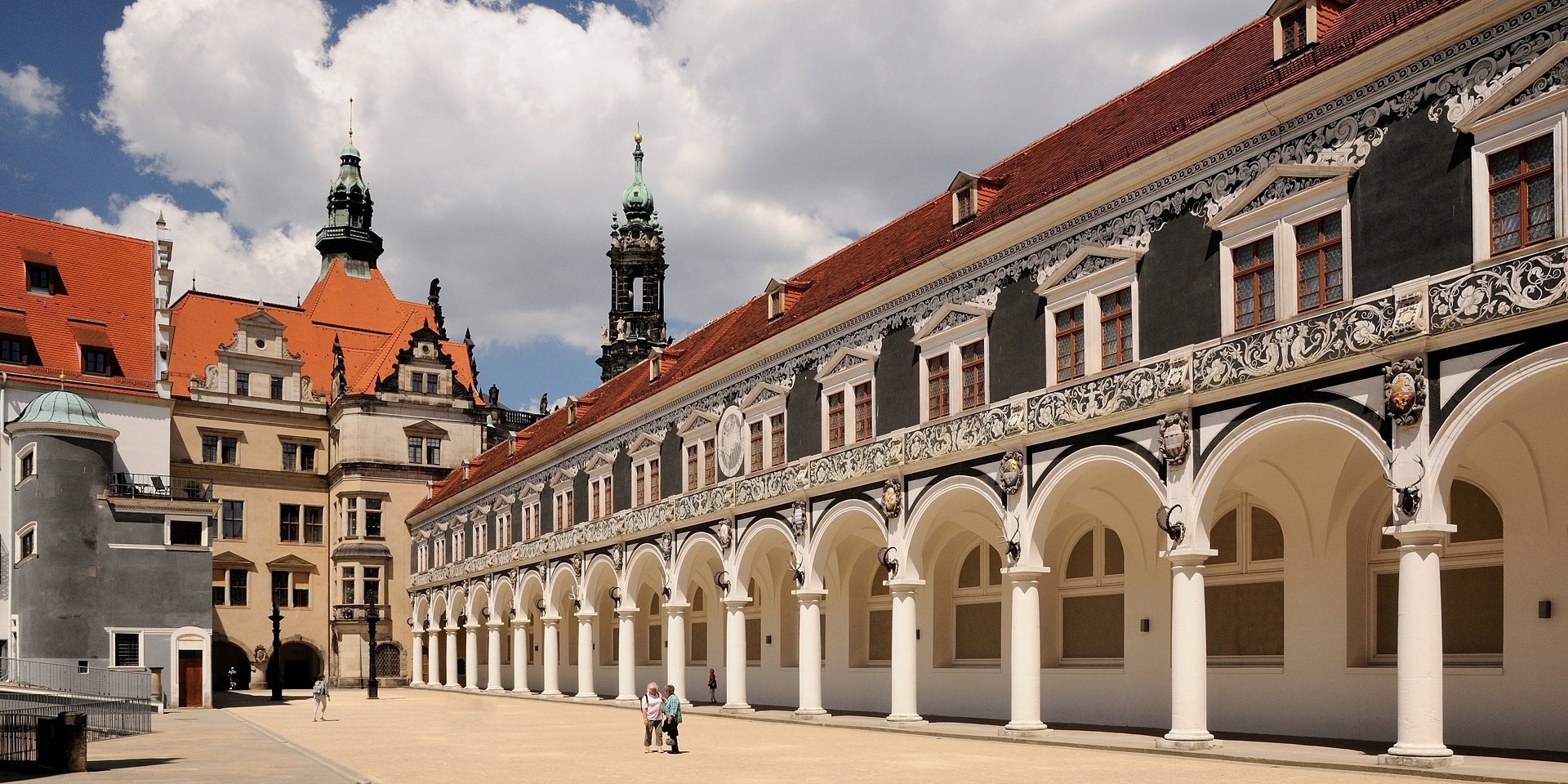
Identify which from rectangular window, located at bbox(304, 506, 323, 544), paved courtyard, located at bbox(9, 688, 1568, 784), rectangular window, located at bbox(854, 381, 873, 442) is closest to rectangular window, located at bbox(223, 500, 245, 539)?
rectangular window, located at bbox(304, 506, 323, 544)

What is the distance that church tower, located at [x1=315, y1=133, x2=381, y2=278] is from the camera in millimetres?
74812

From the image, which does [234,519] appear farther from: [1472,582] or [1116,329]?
[1472,582]

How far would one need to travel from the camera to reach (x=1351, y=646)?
19.6 meters

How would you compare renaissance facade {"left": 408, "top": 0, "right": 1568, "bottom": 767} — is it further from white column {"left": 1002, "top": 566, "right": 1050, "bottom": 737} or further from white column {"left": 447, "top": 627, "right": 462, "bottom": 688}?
white column {"left": 447, "top": 627, "right": 462, "bottom": 688}

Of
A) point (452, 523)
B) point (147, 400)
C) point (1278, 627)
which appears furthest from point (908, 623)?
point (452, 523)

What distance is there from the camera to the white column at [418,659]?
6159cm

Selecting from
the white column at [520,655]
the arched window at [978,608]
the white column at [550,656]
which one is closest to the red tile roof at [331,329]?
the white column at [520,655]

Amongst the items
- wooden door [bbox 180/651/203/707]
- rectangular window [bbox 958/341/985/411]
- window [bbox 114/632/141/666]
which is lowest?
wooden door [bbox 180/651/203/707]

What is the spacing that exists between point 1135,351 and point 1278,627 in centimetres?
508

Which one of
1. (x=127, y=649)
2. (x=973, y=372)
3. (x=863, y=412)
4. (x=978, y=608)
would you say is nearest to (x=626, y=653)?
(x=978, y=608)

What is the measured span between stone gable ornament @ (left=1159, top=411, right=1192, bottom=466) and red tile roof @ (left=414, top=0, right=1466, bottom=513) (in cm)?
404

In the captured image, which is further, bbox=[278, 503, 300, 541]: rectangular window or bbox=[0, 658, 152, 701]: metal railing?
bbox=[278, 503, 300, 541]: rectangular window

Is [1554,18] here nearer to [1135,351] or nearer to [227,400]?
[1135,351]

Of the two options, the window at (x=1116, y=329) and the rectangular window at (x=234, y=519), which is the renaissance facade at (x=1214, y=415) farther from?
the rectangular window at (x=234, y=519)
